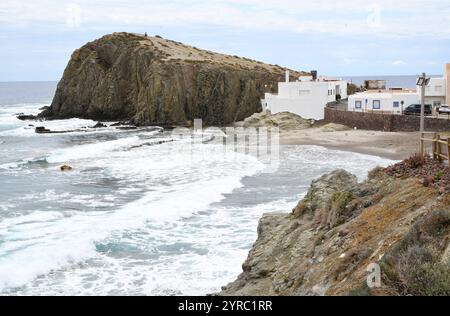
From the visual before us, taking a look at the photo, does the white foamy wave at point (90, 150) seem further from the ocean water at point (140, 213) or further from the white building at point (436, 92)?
the white building at point (436, 92)

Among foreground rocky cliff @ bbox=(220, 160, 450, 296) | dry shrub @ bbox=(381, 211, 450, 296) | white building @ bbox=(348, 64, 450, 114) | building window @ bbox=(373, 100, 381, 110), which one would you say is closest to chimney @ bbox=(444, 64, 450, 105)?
white building @ bbox=(348, 64, 450, 114)

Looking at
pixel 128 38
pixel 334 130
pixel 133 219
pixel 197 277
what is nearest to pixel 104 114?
pixel 128 38

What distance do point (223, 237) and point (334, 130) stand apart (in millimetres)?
36416

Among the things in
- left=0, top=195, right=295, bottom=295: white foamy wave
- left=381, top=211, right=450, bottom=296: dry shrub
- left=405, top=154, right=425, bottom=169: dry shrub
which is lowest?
left=0, top=195, right=295, bottom=295: white foamy wave

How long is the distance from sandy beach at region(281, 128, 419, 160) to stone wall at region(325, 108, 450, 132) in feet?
4.37

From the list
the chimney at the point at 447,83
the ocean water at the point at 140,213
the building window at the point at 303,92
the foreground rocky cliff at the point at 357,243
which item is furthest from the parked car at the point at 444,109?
the foreground rocky cliff at the point at 357,243

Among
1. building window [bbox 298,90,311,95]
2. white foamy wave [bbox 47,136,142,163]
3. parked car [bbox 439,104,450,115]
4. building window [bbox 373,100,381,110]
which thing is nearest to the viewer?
white foamy wave [bbox 47,136,142,163]

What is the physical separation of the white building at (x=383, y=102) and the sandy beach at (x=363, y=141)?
4.43 m

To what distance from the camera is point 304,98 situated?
202 ft

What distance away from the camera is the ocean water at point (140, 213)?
15391 mm

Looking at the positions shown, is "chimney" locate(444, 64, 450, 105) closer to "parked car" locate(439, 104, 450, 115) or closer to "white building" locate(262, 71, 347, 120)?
"parked car" locate(439, 104, 450, 115)

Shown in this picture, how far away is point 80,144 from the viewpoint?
5422 cm

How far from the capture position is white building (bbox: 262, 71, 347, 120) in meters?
61.1
